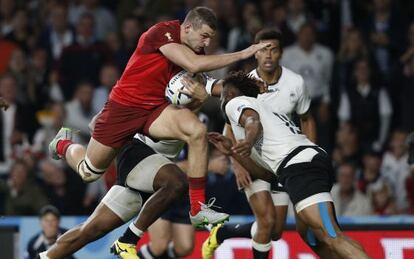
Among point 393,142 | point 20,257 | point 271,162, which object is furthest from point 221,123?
point 271,162

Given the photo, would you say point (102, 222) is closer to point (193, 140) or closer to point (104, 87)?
point (193, 140)

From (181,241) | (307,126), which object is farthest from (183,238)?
(307,126)

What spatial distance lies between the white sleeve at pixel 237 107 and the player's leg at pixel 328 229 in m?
0.98

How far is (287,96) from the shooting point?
40.8 ft

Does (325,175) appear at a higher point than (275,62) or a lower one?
lower

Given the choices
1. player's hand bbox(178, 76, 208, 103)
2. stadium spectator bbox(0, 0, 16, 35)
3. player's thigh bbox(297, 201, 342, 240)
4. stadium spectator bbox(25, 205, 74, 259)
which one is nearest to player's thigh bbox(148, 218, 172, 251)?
stadium spectator bbox(25, 205, 74, 259)

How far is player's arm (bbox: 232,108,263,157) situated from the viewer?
36.4 ft

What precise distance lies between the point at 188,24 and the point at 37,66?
651cm

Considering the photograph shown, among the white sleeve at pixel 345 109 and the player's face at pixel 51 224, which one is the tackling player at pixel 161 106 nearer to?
the player's face at pixel 51 224

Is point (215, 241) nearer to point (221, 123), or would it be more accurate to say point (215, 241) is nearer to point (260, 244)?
point (260, 244)

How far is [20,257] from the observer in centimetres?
1424

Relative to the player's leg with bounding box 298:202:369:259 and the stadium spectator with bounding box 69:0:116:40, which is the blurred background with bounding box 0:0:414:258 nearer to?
the stadium spectator with bounding box 69:0:116:40

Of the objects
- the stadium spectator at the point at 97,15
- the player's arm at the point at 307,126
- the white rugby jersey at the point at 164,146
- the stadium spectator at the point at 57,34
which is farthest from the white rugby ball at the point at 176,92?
the stadium spectator at the point at 97,15

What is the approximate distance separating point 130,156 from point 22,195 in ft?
14.0
